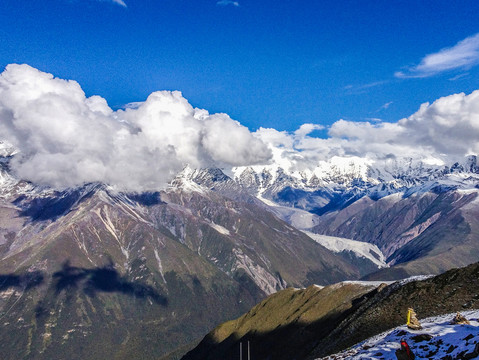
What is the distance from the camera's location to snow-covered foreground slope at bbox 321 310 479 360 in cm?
4828

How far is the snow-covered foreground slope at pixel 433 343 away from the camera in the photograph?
48.3 metres

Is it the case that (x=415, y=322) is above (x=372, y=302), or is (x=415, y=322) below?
above

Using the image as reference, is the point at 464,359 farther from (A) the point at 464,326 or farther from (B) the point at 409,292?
(B) the point at 409,292

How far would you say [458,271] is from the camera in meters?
138

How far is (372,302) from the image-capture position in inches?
7175

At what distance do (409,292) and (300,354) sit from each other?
236ft

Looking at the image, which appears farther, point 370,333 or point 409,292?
point 409,292

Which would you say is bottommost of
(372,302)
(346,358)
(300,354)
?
(300,354)

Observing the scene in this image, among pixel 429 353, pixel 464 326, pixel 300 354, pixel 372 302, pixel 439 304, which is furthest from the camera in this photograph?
pixel 300 354

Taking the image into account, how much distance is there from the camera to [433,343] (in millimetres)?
52688

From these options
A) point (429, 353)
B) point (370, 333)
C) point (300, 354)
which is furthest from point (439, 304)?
point (300, 354)

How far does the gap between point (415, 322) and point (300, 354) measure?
479 feet

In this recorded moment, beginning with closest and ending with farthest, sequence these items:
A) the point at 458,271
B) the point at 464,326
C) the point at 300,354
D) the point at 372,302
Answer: the point at 464,326 → the point at 458,271 → the point at 372,302 → the point at 300,354

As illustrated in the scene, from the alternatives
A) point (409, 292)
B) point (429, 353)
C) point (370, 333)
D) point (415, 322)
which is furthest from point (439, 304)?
point (429, 353)
